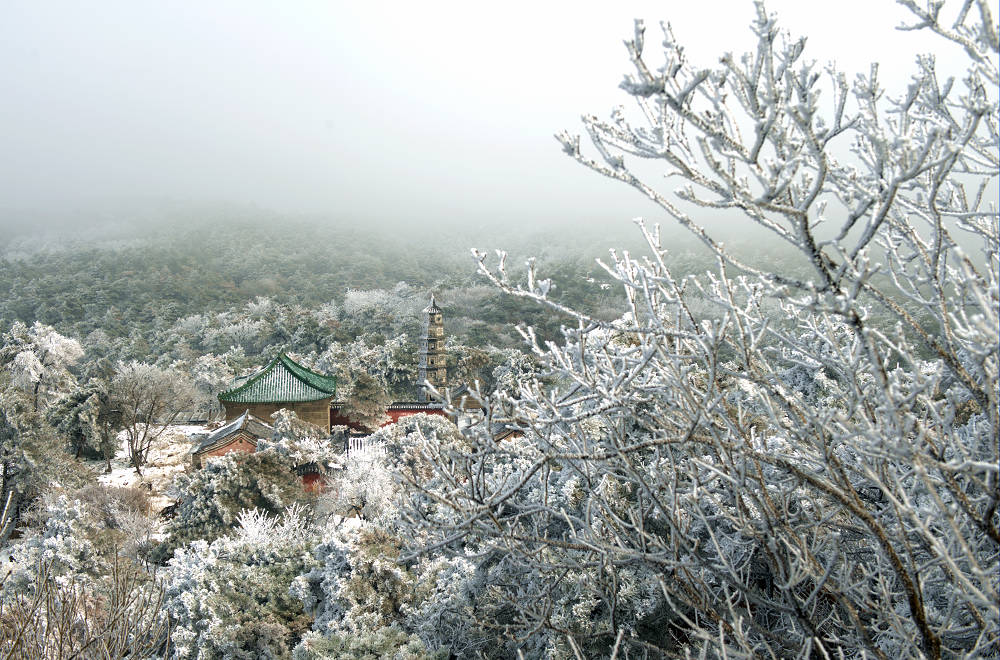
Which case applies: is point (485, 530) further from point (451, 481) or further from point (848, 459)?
point (848, 459)

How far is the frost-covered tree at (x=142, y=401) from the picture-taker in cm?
2014

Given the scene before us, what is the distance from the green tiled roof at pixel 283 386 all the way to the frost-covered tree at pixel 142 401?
113 inches

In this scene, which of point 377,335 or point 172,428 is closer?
point 172,428

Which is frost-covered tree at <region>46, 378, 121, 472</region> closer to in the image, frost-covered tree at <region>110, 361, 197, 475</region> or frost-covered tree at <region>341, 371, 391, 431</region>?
frost-covered tree at <region>110, 361, 197, 475</region>

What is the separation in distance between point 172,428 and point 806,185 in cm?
2939

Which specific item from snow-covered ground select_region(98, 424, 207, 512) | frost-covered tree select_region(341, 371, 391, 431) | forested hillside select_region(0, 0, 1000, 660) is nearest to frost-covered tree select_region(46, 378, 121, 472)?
forested hillside select_region(0, 0, 1000, 660)

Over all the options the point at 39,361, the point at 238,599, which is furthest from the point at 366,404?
the point at 238,599

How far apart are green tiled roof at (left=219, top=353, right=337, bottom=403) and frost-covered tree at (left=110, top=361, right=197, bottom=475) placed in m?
2.86

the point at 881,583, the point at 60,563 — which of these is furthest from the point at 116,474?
the point at 881,583

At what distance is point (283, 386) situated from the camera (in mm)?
21031

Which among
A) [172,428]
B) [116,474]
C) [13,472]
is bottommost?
[172,428]

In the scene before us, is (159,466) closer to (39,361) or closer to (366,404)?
(366,404)

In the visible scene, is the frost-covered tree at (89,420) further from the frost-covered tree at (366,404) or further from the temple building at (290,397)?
the frost-covered tree at (366,404)

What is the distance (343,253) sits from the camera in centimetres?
7125
